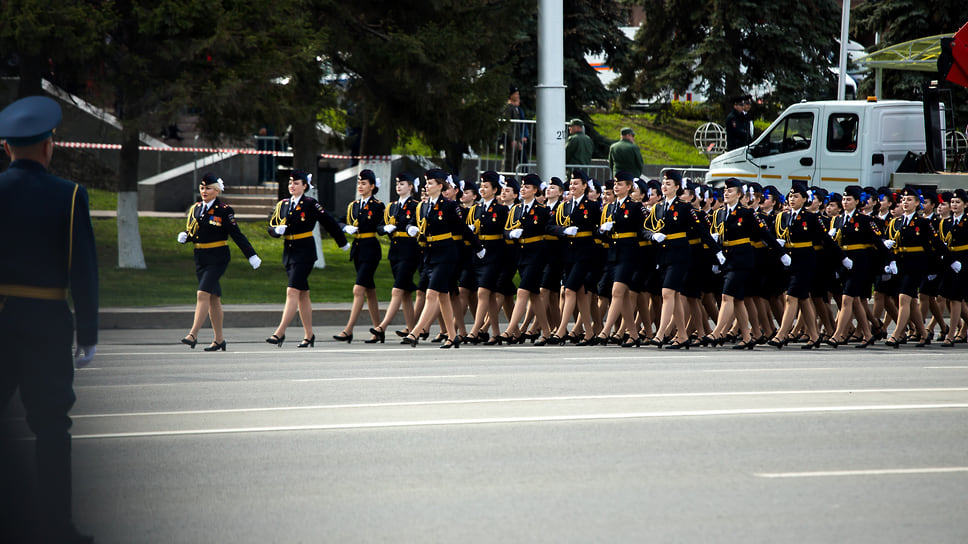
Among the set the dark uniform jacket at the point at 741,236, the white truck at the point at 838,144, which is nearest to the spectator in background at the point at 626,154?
the white truck at the point at 838,144

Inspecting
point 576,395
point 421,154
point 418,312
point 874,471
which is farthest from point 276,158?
point 874,471

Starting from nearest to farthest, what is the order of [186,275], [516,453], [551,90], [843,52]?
[516,453], [551,90], [186,275], [843,52]

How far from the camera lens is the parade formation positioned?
14.7 m

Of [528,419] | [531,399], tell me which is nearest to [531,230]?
[531,399]

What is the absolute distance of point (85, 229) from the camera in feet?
19.0

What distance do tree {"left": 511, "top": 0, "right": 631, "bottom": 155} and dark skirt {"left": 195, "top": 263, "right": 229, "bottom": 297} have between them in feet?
67.9

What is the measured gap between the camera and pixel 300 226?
571 inches

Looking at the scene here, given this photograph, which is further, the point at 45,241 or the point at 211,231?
the point at 211,231

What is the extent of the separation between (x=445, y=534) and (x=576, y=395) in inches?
166

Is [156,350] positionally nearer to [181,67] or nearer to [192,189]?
[181,67]

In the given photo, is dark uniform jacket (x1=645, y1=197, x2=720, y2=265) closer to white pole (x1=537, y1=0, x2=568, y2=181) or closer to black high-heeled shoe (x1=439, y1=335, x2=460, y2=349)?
black high-heeled shoe (x1=439, y1=335, x2=460, y2=349)

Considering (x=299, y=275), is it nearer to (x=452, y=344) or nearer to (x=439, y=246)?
(x=439, y=246)

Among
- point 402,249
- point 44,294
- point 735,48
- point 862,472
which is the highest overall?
point 735,48

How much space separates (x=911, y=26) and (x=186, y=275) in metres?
25.6
